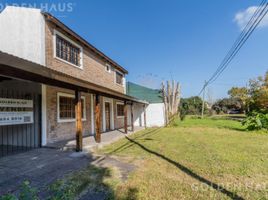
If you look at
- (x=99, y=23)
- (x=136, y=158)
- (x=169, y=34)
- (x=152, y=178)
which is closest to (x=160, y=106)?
(x=169, y=34)

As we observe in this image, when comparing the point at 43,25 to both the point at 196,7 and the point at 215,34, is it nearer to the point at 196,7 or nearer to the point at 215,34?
the point at 196,7

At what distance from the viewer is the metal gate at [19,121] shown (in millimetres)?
5730

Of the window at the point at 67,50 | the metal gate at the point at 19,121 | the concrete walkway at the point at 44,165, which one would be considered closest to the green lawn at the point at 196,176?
the concrete walkway at the point at 44,165

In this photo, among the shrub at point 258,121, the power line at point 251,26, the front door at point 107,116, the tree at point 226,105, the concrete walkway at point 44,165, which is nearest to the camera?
the concrete walkway at point 44,165

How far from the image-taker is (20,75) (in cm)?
418

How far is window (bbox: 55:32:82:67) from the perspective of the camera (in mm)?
8195

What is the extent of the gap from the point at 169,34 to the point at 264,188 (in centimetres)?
1390

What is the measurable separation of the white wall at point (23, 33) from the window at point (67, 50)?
938mm

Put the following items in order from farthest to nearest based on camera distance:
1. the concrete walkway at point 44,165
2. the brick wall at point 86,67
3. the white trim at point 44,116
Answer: the brick wall at point 86,67 < the white trim at point 44,116 < the concrete walkway at point 44,165

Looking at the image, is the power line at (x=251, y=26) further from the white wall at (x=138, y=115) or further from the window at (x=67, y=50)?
the white wall at (x=138, y=115)

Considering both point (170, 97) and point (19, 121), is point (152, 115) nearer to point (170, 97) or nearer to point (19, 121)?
point (170, 97)

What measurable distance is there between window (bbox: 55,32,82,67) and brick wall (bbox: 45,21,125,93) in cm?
26

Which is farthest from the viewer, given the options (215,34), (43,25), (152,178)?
(215,34)

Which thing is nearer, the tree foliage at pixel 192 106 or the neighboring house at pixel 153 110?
the neighboring house at pixel 153 110
